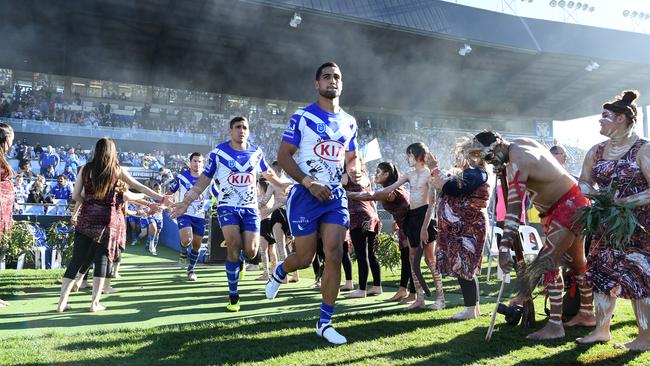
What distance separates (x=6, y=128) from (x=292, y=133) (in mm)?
A: 3836


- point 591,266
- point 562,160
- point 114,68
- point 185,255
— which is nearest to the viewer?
point 591,266

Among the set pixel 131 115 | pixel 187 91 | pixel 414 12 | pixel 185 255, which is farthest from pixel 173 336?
pixel 187 91

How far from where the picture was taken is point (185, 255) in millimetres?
9539

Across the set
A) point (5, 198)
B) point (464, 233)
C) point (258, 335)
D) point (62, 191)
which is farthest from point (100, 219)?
point (62, 191)

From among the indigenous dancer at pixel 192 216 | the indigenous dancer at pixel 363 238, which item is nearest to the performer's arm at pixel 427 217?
the indigenous dancer at pixel 363 238

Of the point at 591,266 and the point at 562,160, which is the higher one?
the point at 562,160

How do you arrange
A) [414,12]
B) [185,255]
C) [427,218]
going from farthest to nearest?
[414,12]
[185,255]
[427,218]

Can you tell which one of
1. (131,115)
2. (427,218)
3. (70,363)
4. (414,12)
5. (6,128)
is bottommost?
(70,363)

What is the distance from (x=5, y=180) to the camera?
243 inches

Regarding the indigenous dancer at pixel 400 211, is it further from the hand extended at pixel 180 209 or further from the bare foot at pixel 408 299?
the hand extended at pixel 180 209

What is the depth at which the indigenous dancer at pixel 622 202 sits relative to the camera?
3.81 meters

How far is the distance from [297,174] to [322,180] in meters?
0.24

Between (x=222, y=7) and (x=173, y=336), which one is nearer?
(x=173, y=336)

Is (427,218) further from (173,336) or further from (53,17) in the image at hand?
(53,17)
